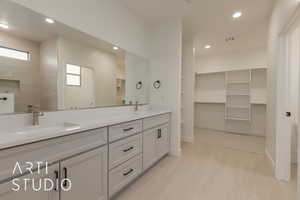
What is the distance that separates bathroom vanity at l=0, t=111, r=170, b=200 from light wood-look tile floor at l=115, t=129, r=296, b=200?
0.28 metres

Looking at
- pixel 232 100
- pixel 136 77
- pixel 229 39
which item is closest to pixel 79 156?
pixel 136 77

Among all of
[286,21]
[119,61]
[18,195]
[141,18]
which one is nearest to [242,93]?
[286,21]

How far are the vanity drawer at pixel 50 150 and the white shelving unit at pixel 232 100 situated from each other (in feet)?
15.6

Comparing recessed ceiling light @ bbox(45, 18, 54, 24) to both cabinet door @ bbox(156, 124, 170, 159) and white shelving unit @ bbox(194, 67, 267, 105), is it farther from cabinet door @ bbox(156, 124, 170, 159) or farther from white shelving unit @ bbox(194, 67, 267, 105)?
white shelving unit @ bbox(194, 67, 267, 105)

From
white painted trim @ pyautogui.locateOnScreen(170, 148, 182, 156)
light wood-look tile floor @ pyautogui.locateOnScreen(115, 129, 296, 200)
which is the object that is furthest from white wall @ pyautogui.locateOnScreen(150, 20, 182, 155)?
light wood-look tile floor @ pyautogui.locateOnScreen(115, 129, 296, 200)

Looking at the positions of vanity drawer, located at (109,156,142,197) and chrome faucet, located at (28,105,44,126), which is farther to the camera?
vanity drawer, located at (109,156,142,197)

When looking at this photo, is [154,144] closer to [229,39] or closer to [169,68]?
[169,68]

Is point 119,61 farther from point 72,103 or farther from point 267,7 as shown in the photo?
point 267,7

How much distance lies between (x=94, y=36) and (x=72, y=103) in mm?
955

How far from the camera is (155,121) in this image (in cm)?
242

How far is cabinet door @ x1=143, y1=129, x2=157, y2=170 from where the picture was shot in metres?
2.14

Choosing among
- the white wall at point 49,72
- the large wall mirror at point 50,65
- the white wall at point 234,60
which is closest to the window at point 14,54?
the large wall mirror at point 50,65

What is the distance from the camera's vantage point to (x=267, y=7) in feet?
8.33

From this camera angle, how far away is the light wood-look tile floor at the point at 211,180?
1.74m
